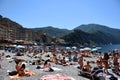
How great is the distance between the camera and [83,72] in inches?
671

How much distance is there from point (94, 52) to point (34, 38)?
11001 cm

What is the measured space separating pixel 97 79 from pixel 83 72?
2925mm

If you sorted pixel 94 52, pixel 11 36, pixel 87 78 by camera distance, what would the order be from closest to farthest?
pixel 87 78, pixel 94 52, pixel 11 36

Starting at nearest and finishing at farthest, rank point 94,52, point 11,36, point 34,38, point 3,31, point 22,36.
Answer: point 94,52 < point 3,31 < point 11,36 < point 22,36 < point 34,38

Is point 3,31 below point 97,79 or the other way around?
the other way around

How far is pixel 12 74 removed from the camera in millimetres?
16750

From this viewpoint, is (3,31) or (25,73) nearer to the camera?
(25,73)

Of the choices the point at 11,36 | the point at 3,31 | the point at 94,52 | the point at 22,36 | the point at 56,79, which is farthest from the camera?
the point at 22,36

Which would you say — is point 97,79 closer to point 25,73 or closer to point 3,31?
point 25,73

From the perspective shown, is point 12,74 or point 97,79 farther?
point 12,74

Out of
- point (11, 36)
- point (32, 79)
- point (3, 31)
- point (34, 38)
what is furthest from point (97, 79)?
point (34, 38)

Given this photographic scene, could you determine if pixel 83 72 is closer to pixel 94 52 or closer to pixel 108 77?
pixel 108 77

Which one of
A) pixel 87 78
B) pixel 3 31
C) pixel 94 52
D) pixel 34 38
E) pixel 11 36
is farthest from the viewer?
pixel 34 38

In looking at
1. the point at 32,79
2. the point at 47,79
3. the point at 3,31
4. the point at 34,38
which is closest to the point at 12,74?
the point at 32,79
